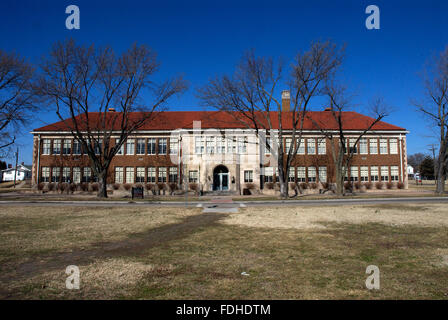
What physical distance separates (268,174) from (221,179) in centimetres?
647

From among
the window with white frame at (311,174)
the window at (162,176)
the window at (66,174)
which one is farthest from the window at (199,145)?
the window at (66,174)

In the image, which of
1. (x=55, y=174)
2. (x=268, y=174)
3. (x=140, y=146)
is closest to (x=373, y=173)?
(x=268, y=174)

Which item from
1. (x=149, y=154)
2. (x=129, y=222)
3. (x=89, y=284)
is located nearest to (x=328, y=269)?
(x=89, y=284)

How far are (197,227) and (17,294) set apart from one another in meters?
7.38

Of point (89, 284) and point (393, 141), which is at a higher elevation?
point (393, 141)

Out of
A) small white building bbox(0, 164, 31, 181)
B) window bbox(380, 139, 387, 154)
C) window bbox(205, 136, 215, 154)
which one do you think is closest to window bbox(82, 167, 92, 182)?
window bbox(205, 136, 215, 154)

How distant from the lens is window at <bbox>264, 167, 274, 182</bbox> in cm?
3891

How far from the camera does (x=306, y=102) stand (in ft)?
92.7

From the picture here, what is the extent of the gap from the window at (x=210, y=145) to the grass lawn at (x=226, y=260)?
26851 millimetres

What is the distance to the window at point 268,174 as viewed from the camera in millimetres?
38906

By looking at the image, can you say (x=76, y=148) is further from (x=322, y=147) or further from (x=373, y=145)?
(x=373, y=145)

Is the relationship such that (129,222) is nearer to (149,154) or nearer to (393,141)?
(149,154)

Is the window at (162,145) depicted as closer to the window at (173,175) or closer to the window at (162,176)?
the window at (162,176)

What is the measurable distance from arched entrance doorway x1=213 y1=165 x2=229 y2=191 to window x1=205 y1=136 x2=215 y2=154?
2.38m
